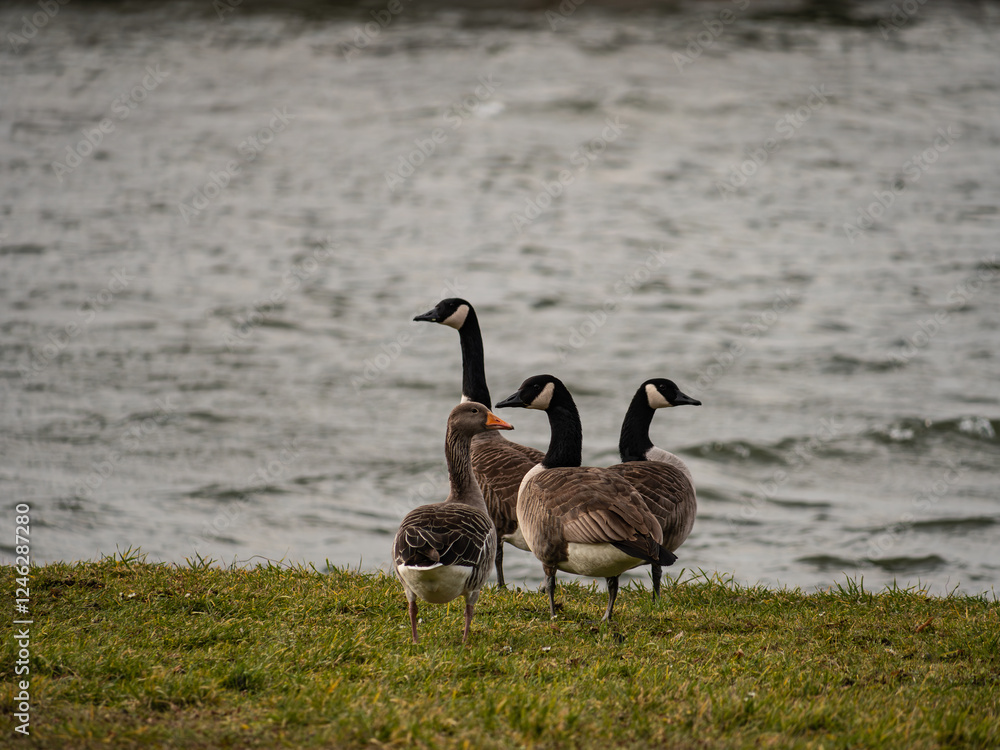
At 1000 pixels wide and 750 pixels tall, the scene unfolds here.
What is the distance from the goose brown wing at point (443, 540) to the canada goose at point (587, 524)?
30.8 inches

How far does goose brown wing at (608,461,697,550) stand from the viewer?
934 cm

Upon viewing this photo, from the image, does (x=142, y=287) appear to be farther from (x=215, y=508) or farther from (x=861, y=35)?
(x=861, y=35)

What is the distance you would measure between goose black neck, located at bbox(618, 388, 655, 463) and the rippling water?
2070mm

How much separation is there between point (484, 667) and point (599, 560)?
1504mm

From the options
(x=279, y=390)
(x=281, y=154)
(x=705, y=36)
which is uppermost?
(x=705, y=36)

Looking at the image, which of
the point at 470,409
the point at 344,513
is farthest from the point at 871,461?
the point at 470,409

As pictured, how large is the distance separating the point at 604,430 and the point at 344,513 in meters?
6.99

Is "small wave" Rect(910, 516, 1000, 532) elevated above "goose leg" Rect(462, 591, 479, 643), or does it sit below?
below

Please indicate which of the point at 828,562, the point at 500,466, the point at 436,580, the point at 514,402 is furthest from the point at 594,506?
the point at 828,562

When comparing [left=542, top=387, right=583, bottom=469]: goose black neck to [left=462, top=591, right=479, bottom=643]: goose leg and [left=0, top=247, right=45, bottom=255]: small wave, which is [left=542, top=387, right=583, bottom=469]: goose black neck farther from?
[left=0, top=247, right=45, bottom=255]: small wave

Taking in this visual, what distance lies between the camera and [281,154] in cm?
4347

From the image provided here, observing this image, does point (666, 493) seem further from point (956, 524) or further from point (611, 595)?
point (956, 524)

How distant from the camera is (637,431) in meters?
10.9

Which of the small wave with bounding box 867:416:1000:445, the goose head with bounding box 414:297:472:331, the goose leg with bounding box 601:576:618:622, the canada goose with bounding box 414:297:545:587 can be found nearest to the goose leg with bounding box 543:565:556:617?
the goose leg with bounding box 601:576:618:622
